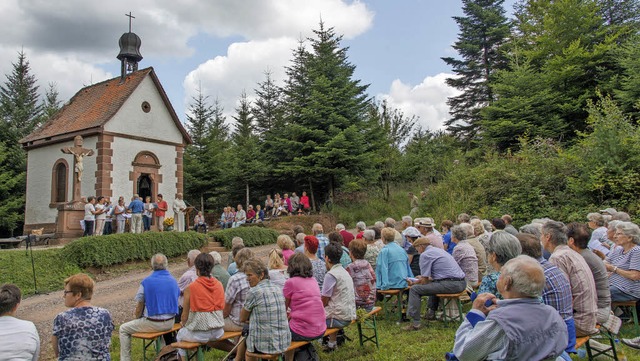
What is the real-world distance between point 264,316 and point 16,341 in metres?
1.99

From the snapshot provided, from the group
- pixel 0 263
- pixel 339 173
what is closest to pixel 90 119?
pixel 0 263

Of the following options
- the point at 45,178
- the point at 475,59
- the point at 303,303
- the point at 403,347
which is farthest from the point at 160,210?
the point at 475,59

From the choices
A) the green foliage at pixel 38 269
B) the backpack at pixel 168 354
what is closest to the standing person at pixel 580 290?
the backpack at pixel 168 354

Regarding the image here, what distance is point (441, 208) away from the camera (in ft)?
52.7

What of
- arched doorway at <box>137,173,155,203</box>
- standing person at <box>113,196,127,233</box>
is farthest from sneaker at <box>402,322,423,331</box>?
arched doorway at <box>137,173,155,203</box>

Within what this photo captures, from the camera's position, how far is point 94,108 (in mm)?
20156

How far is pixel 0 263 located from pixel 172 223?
8.14m

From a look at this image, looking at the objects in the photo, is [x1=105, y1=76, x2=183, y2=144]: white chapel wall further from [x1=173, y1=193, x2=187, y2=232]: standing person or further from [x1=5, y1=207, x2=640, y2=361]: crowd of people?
[x1=5, y1=207, x2=640, y2=361]: crowd of people

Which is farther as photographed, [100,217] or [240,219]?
[240,219]

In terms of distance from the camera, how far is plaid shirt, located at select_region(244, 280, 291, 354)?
4.25 m

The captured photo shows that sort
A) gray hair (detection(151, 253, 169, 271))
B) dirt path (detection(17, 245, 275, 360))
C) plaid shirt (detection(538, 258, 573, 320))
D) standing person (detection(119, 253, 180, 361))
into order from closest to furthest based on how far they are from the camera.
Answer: plaid shirt (detection(538, 258, 573, 320)) → standing person (detection(119, 253, 180, 361)) → gray hair (detection(151, 253, 169, 271)) → dirt path (detection(17, 245, 275, 360))

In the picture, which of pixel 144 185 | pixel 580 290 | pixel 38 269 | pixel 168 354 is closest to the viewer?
pixel 580 290

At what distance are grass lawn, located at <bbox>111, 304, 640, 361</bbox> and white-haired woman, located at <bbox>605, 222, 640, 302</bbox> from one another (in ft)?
1.87

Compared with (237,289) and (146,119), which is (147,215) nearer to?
(146,119)
